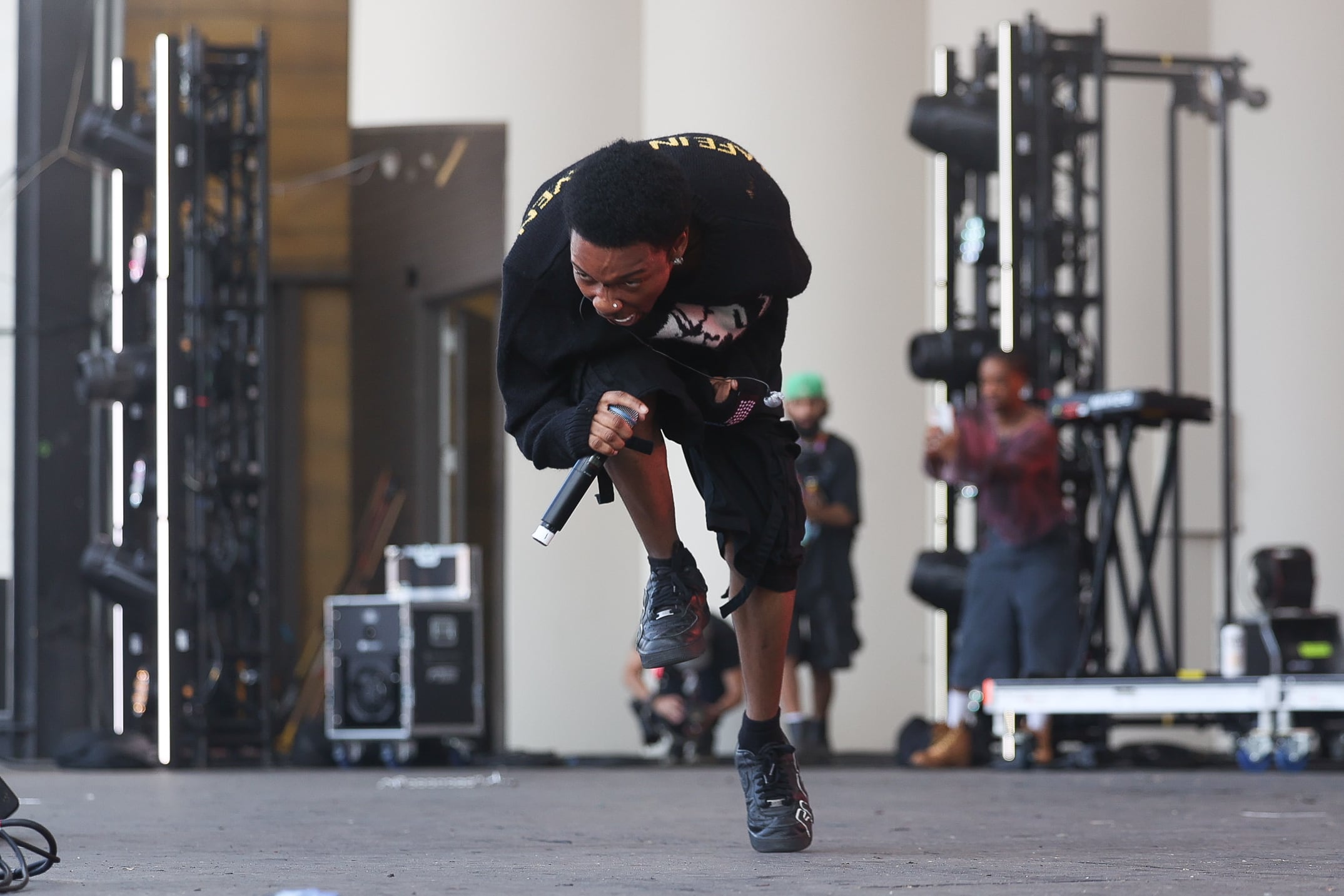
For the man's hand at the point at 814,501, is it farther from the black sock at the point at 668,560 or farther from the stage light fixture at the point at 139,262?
the black sock at the point at 668,560

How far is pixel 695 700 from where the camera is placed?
727 cm

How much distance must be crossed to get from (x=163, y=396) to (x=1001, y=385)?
311cm

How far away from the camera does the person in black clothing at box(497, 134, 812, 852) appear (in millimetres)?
2328

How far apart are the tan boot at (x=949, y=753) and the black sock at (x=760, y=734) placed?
3571 mm

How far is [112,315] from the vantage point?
746 cm

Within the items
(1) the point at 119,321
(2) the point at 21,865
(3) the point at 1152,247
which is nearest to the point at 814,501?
(3) the point at 1152,247

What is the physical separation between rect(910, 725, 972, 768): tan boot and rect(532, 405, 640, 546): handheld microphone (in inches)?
156

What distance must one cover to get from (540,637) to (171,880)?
6.52 m

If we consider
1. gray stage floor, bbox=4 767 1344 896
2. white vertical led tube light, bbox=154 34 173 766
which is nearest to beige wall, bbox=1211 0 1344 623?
gray stage floor, bbox=4 767 1344 896

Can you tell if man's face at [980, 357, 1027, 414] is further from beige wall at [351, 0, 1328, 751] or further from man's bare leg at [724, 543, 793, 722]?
man's bare leg at [724, 543, 793, 722]

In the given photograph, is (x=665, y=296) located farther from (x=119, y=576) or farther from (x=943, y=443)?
(x=119, y=576)

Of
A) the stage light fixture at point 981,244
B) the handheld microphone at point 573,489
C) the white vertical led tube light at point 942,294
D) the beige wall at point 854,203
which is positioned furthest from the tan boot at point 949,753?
the handheld microphone at point 573,489

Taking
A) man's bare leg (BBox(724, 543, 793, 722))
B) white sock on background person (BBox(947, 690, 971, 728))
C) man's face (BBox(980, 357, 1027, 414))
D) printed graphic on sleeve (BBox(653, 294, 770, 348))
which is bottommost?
white sock on background person (BBox(947, 690, 971, 728))

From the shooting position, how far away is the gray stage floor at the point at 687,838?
2094 millimetres
